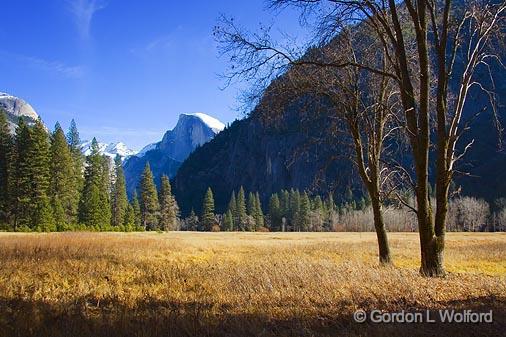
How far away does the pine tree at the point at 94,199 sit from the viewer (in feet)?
201

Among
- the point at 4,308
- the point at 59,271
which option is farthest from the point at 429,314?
the point at 59,271

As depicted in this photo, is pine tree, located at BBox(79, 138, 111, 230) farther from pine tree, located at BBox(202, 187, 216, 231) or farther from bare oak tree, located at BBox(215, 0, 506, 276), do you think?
bare oak tree, located at BBox(215, 0, 506, 276)

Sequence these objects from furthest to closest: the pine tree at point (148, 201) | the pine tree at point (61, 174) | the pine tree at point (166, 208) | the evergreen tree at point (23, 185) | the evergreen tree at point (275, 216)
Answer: the evergreen tree at point (275, 216), the pine tree at point (166, 208), the pine tree at point (148, 201), the pine tree at point (61, 174), the evergreen tree at point (23, 185)

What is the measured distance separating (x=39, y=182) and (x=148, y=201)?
3445 cm

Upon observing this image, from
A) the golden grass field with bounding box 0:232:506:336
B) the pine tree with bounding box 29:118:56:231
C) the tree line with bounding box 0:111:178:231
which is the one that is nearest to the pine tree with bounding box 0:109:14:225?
the tree line with bounding box 0:111:178:231

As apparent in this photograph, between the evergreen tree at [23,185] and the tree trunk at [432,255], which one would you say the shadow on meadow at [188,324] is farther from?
the evergreen tree at [23,185]

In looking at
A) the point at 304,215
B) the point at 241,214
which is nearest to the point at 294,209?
the point at 304,215

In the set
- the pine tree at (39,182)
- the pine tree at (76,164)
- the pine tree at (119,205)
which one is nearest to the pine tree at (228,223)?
the pine tree at (119,205)

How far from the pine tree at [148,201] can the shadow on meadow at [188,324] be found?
80242 mm

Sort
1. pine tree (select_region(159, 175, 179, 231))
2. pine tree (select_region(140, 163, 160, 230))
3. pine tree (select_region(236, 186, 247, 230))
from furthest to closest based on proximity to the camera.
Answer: pine tree (select_region(236, 186, 247, 230)) < pine tree (select_region(159, 175, 179, 231)) < pine tree (select_region(140, 163, 160, 230))

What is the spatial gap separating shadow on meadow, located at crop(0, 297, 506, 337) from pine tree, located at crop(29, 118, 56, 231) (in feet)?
165

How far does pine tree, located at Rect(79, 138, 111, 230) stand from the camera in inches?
2411

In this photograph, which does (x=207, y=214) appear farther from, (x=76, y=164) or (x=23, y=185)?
(x=23, y=185)

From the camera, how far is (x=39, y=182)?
52250mm
